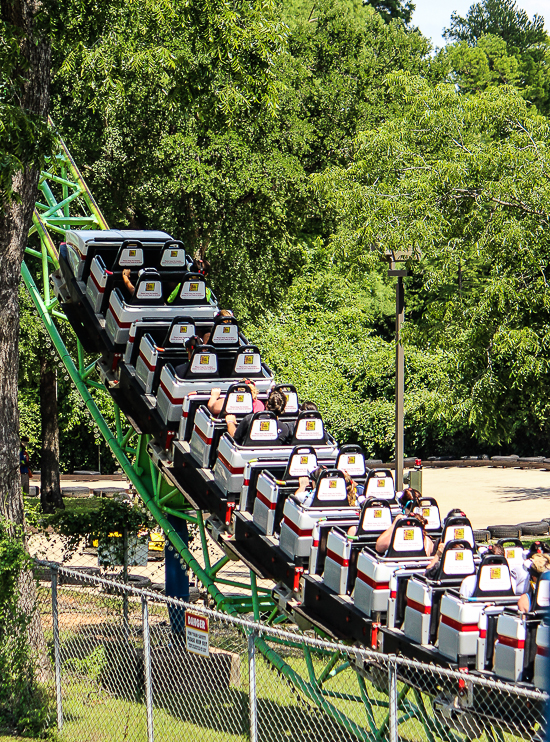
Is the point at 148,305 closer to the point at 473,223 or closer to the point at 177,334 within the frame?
the point at 177,334

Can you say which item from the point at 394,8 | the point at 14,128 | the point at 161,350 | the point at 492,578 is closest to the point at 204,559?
the point at 161,350

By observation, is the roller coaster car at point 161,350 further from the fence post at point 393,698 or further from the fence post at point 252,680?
the fence post at point 393,698

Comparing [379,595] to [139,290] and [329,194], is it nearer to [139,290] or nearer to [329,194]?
[139,290]

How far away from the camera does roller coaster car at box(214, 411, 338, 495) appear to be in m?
11.3

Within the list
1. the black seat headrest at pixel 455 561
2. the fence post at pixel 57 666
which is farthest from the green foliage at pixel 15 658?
the black seat headrest at pixel 455 561

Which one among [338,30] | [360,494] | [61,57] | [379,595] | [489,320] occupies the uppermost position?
[338,30]

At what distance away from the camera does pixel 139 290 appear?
565 inches

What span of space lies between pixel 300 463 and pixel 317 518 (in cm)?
98

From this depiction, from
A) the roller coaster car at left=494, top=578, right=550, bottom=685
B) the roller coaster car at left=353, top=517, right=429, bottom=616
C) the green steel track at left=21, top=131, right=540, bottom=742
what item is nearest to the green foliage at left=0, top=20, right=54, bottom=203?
the green steel track at left=21, top=131, right=540, bottom=742

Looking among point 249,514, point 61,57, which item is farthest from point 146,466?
point 61,57

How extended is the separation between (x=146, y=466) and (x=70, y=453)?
2113 cm

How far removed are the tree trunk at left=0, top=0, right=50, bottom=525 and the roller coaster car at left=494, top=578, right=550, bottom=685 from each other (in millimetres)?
5174

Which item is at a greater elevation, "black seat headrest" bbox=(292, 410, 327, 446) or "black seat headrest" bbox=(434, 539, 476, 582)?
"black seat headrest" bbox=(292, 410, 327, 446)

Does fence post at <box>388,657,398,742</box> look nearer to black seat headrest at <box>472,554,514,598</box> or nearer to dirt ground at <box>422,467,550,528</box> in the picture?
black seat headrest at <box>472,554,514,598</box>
